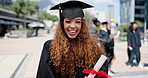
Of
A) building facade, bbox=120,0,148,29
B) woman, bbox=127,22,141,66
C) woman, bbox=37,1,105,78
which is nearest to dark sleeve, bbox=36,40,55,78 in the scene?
woman, bbox=37,1,105,78

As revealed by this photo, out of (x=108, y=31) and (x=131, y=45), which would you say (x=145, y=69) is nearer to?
(x=131, y=45)

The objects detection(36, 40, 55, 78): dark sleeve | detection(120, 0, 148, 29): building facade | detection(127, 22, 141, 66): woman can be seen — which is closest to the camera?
detection(36, 40, 55, 78): dark sleeve

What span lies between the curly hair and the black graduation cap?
0.12 m

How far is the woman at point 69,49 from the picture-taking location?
143 centimetres

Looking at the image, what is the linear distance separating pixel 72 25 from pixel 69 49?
0.27m

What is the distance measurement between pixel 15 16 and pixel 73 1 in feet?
98.5

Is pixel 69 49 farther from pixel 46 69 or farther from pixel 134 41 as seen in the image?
pixel 134 41

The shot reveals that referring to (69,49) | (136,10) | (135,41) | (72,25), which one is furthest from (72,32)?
(136,10)

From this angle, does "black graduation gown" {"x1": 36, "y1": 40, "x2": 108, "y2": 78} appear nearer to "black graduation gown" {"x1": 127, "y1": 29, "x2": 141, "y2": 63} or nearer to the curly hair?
the curly hair

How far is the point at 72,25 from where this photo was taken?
1.40 meters

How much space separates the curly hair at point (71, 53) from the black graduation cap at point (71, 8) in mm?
119

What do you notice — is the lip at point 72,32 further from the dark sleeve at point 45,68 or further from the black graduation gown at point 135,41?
the black graduation gown at point 135,41

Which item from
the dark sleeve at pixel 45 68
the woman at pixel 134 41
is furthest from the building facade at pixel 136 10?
the dark sleeve at pixel 45 68

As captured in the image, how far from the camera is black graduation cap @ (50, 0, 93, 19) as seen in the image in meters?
1.44
